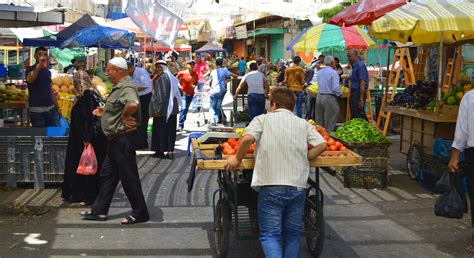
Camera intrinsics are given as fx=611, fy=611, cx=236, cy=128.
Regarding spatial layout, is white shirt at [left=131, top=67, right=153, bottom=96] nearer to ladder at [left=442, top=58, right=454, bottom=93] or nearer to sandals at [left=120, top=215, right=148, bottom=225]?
sandals at [left=120, top=215, right=148, bottom=225]

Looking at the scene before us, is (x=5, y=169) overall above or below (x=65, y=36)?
below

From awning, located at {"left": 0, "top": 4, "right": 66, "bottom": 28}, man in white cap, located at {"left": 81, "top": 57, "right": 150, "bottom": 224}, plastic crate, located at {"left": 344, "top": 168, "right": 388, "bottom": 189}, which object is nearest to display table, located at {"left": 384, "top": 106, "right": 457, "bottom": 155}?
plastic crate, located at {"left": 344, "top": 168, "right": 388, "bottom": 189}

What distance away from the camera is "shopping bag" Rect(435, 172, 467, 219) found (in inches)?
232

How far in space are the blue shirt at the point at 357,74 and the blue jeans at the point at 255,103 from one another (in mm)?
1996

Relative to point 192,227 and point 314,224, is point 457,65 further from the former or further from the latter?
point 314,224

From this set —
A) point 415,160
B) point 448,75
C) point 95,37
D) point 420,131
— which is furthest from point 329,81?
point 95,37

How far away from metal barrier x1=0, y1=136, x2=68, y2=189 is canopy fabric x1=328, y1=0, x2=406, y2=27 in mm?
6062

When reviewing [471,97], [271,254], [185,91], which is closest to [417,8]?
[471,97]

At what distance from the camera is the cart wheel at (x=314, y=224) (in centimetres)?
545

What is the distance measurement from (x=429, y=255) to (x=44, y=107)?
6805 millimetres

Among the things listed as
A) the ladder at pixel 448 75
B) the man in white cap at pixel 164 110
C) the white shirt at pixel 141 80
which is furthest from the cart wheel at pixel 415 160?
the white shirt at pixel 141 80

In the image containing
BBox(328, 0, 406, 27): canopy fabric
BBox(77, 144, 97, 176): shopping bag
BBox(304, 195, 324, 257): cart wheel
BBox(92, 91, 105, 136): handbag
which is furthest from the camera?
BBox(328, 0, 406, 27): canopy fabric

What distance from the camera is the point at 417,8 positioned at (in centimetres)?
869

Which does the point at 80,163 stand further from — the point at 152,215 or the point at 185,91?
the point at 185,91
